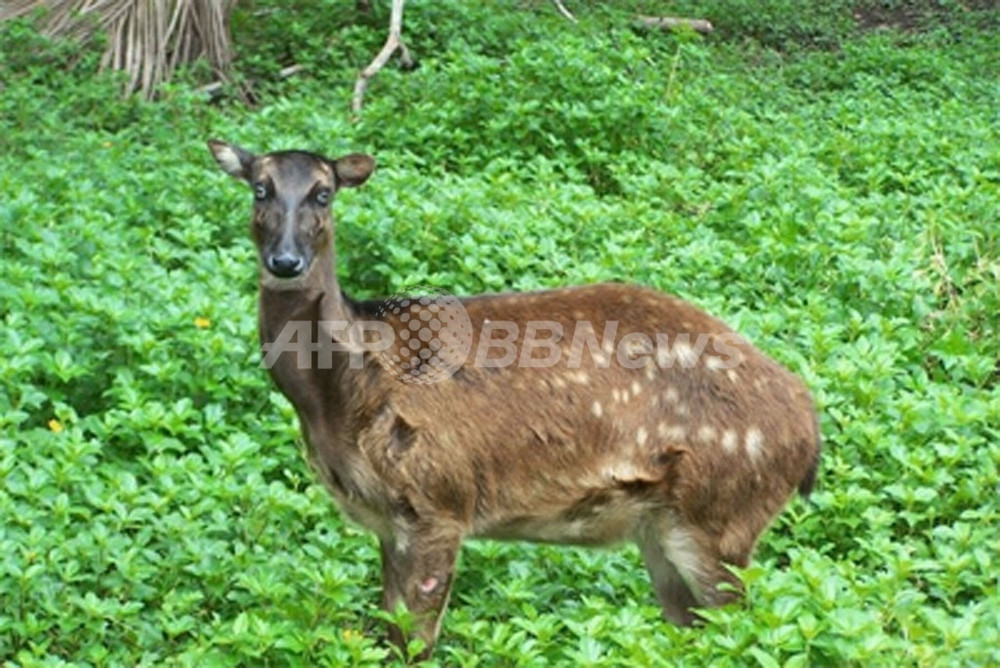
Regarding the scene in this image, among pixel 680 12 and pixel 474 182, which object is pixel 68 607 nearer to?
pixel 474 182

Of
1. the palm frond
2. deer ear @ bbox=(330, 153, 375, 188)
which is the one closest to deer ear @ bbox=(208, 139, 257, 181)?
deer ear @ bbox=(330, 153, 375, 188)

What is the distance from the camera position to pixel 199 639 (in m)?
6.09

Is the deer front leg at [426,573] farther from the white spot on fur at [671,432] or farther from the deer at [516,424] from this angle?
the white spot on fur at [671,432]

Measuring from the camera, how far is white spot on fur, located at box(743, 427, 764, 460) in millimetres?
6402

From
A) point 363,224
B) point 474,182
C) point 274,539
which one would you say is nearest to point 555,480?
point 274,539

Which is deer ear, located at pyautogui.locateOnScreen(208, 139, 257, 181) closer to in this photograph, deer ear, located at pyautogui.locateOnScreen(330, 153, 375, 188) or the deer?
the deer

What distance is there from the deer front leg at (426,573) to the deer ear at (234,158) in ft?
5.05

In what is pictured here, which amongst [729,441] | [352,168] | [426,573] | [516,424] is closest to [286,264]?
[352,168]

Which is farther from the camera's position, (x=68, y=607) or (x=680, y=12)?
(x=680, y=12)

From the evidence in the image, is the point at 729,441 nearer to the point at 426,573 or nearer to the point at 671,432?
the point at 671,432

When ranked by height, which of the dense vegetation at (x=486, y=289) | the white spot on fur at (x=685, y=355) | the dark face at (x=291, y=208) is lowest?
the dense vegetation at (x=486, y=289)

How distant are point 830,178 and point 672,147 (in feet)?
4.78

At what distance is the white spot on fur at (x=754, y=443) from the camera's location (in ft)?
21.0

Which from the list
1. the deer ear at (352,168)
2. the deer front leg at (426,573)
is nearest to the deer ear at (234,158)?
the deer ear at (352,168)
